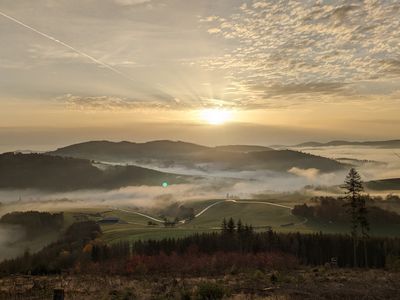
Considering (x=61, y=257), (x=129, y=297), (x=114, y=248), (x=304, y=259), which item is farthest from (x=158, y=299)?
(x=61, y=257)

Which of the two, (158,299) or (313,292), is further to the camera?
(313,292)

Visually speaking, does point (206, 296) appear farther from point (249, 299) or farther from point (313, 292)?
point (313, 292)

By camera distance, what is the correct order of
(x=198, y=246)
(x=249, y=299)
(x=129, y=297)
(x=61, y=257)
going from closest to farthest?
(x=249, y=299), (x=129, y=297), (x=198, y=246), (x=61, y=257)

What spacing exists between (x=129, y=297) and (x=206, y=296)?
5106 millimetres

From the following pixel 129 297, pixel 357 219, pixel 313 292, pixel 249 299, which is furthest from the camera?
pixel 357 219

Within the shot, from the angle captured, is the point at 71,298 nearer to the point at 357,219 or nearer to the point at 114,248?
the point at 357,219

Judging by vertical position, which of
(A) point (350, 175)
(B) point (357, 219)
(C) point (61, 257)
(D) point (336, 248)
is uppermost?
(A) point (350, 175)

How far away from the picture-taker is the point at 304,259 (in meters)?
131

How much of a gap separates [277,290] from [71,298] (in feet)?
44.9

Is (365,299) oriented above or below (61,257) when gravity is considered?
above

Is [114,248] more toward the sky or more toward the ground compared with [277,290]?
more toward the ground

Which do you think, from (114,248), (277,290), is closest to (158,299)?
(277,290)

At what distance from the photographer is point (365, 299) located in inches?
935

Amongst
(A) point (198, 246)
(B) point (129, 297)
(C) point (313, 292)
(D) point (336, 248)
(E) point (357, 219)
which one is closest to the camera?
(B) point (129, 297)
